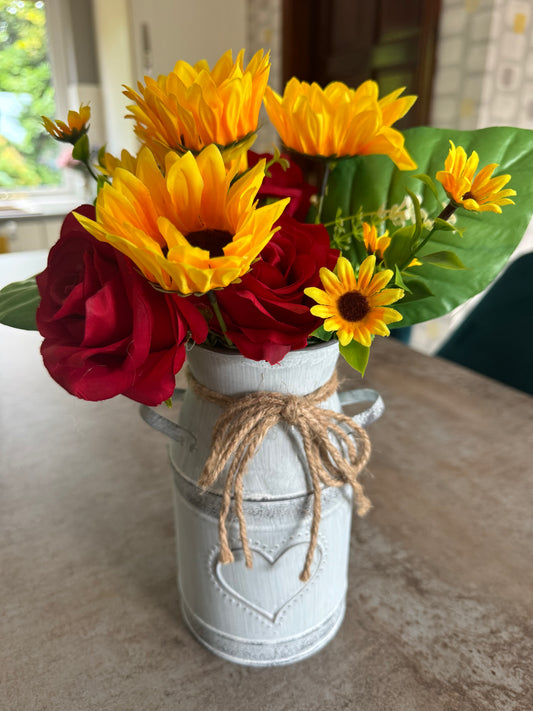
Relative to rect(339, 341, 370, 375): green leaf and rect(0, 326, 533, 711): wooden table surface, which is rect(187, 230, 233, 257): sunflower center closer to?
rect(339, 341, 370, 375): green leaf

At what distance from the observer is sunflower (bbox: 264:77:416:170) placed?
37 cm

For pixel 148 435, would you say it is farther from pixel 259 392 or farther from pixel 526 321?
pixel 526 321

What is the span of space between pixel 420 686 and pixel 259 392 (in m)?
→ 0.29

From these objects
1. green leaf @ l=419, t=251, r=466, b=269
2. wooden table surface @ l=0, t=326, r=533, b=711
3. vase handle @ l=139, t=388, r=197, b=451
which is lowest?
wooden table surface @ l=0, t=326, r=533, b=711

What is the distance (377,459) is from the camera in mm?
754

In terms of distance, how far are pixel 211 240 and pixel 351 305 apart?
92 mm

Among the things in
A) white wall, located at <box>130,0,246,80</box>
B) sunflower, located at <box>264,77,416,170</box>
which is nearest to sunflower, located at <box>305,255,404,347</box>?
sunflower, located at <box>264,77,416,170</box>

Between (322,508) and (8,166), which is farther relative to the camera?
(8,166)

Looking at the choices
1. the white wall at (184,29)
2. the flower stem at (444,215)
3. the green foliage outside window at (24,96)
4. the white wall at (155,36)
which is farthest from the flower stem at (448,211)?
the green foliage outside window at (24,96)

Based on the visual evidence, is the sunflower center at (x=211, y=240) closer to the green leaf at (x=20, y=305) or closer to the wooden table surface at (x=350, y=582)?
the green leaf at (x=20, y=305)

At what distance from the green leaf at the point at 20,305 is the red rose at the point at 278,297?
15 cm

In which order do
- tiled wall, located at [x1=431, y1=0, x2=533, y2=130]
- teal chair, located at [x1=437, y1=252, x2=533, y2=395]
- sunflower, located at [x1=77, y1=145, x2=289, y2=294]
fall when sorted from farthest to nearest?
1. tiled wall, located at [x1=431, y1=0, x2=533, y2=130]
2. teal chair, located at [x1=437, y1=252, x2=533, y2=395]
3. sunflower, located at [x1=77, y1=145, x2=289, y2=294]

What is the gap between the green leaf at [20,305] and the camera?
389mm

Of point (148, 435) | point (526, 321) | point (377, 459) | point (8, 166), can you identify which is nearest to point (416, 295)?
point (377, 459)
